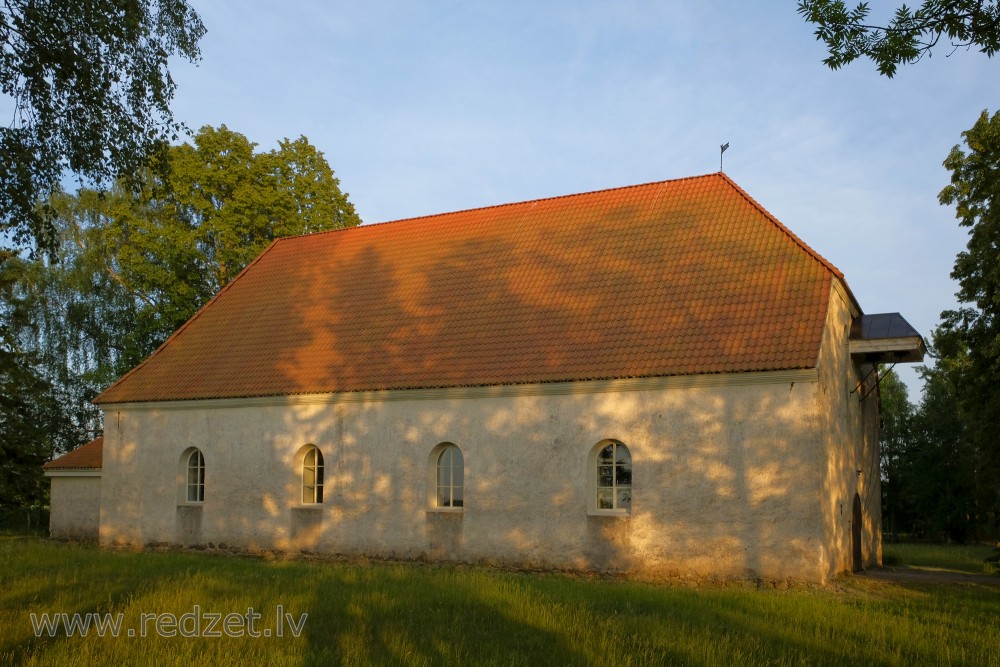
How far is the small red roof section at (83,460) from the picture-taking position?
1137 inches

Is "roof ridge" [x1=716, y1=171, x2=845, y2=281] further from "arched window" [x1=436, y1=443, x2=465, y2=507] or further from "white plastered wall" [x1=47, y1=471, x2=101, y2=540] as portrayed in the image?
"white plastered wall" [x1=47, y1=471, x2=101, y2=540]

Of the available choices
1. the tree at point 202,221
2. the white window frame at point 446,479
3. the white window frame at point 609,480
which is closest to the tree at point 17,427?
the tree at point 202,221

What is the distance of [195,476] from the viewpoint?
23656 mm

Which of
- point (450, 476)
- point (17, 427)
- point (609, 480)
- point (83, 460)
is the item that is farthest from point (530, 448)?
point (17, 427)

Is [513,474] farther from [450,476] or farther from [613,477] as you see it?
[613,477]

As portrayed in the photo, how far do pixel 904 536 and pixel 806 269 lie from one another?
1265 inches

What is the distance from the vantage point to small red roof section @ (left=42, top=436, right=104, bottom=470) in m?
28.9

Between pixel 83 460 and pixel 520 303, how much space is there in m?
16.4

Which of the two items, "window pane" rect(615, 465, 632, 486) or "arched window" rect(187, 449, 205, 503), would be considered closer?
"window pane" rect(615, 465, 632, 486)

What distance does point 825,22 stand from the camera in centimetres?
865

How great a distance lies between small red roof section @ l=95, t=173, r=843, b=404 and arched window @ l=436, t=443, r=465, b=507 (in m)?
1.59

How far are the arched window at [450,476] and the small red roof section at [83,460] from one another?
538 inches

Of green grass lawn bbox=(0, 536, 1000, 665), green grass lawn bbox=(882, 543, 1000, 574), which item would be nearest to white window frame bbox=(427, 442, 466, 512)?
green grass lawn bbox=(0, 536, 1000, 665)

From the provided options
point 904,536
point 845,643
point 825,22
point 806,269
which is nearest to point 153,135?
point 825,22
